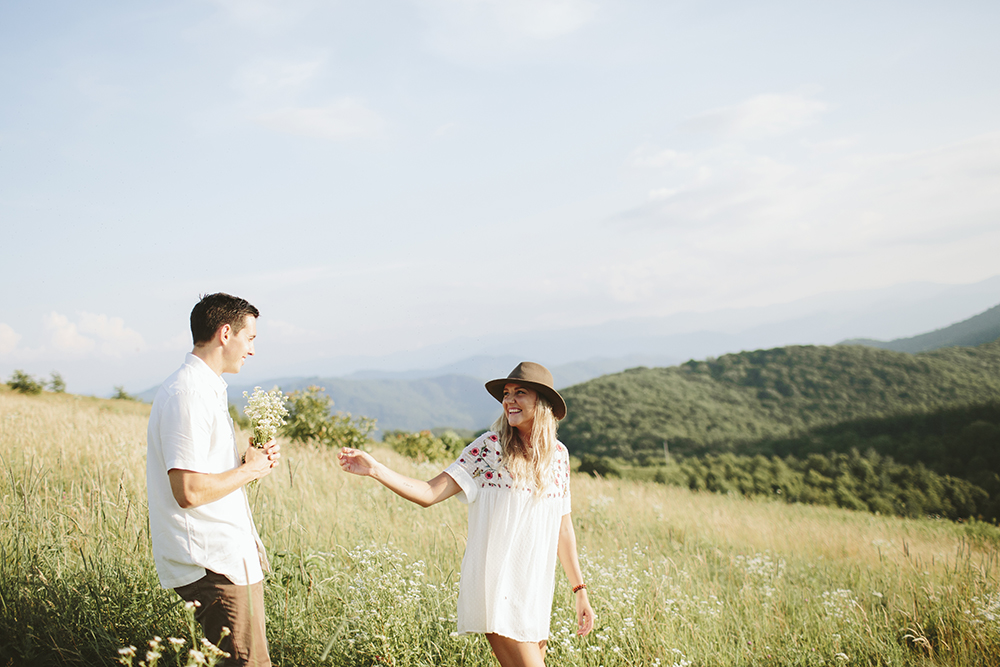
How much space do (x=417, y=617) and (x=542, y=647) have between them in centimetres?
126

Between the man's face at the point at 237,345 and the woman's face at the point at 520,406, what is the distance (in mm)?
1341

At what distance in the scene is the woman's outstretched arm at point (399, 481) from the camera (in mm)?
2721

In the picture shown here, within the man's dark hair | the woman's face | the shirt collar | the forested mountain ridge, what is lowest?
the forested mountain ridge

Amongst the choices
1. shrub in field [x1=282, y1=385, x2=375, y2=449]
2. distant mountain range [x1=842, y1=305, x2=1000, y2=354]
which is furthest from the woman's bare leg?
distant mountain range [x1=842, y1=305, x2=1000, y2=354]

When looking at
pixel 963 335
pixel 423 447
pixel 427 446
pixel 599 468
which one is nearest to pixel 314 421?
pixel 423 447

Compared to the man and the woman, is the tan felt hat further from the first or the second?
the man

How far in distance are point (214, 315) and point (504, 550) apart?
1.76m

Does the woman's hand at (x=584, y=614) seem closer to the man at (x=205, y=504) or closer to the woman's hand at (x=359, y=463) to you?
the woman's hand at (x=359, y=463)

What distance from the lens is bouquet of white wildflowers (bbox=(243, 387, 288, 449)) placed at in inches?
109

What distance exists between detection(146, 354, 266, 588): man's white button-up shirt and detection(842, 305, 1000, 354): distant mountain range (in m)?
99.4

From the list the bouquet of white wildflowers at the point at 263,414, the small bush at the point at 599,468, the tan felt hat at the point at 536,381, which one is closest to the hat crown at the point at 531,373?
the tan felt hat at the point at 536,381

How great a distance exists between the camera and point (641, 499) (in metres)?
14.1

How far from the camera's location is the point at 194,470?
7.86ft

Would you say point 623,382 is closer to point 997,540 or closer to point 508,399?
point 997,540
